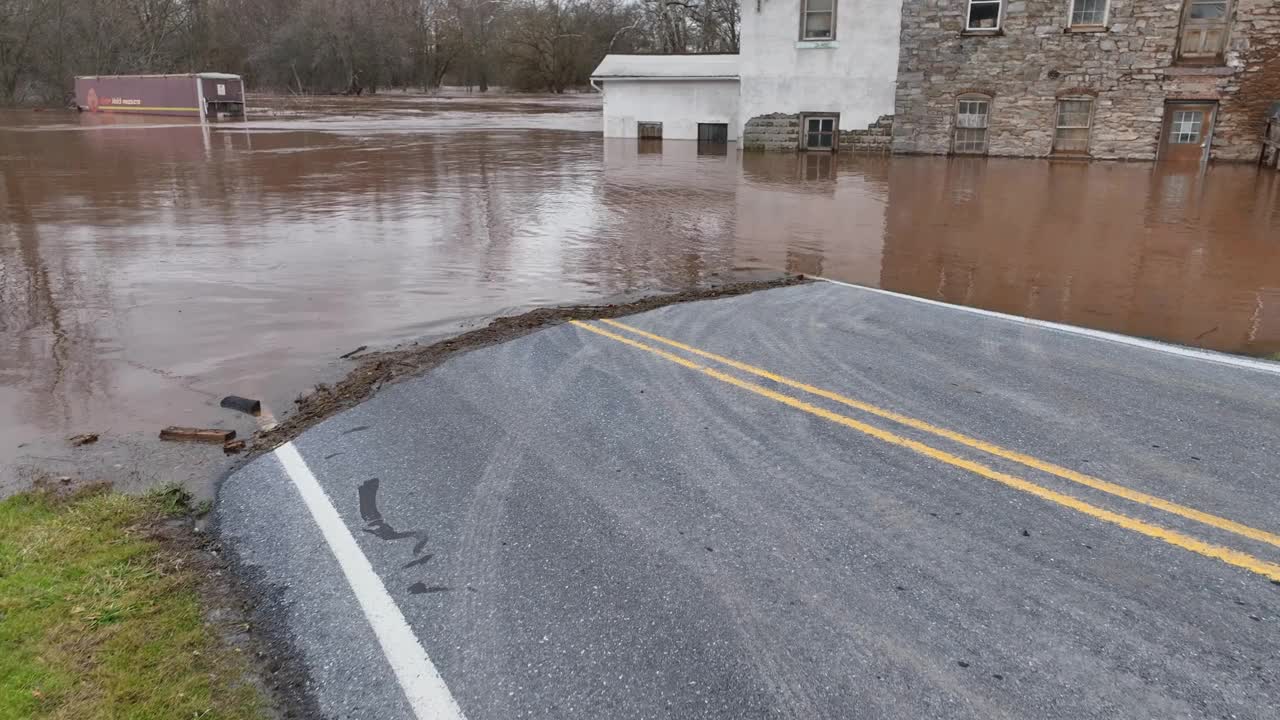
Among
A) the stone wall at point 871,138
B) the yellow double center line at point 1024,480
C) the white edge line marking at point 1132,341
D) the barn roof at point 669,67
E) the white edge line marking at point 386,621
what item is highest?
the barn roof at point 669,67

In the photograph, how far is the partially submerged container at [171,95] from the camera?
46250 millimetres

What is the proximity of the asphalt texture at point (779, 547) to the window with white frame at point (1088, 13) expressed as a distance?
63.9 feet

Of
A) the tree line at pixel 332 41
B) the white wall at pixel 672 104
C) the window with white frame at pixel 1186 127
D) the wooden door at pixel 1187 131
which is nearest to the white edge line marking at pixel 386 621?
the wooden door at pixel 1187 131

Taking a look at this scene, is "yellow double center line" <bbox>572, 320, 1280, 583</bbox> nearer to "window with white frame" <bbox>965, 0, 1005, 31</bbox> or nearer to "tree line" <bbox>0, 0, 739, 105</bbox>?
"window with white frame" <bbox>965, 0, 1005, 31</bbox>

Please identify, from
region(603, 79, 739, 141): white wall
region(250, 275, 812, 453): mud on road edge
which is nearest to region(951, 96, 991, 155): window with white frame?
region(603, 79, 739, 141): white wall

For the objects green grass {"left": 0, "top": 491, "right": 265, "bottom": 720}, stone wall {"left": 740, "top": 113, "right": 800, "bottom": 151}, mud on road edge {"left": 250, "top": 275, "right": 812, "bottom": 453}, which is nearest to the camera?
green grass {"left": 0, "top": 491, "right": 265, "bottom": 720}

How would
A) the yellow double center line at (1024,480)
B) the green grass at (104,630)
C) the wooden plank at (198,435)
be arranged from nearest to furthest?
1. the green grass at (104,630)
2. the yellow double center line at (1024,480)
3. the wooden plank at (198,435)

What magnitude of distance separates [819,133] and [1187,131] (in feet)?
31.8

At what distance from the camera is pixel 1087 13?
22609mm

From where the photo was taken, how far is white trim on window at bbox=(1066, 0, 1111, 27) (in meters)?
22.4

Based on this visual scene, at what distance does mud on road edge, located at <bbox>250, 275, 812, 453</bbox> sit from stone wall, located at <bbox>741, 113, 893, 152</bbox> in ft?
56.7

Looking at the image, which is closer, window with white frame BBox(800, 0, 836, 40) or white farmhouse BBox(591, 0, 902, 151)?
white farmhouse BBox(591, 0, 902, 151)

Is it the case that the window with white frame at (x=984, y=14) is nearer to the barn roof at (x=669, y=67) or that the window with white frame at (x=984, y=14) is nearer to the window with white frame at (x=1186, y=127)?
the window with white frame at (x=1186, y=127)

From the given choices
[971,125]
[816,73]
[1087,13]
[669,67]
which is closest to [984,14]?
[1087,13]
